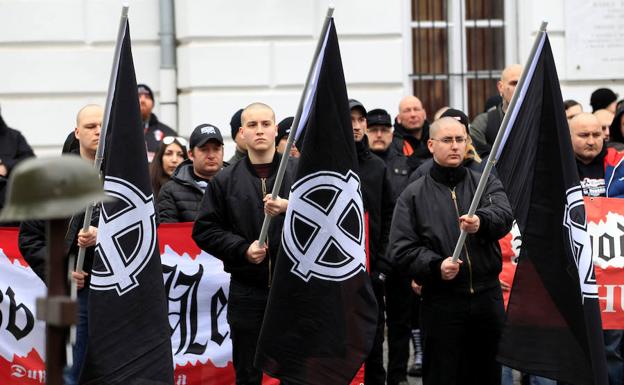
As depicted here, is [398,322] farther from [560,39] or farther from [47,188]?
[47,188]

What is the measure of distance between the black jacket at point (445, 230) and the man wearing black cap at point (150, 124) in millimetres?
3711

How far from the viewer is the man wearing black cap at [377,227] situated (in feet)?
27.4

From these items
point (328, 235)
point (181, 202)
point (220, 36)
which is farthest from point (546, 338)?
point (220, 36)

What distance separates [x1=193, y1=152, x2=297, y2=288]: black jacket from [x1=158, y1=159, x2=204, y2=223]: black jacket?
1.01m

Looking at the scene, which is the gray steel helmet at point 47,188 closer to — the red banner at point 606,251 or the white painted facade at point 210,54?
the red banner at point 606,251

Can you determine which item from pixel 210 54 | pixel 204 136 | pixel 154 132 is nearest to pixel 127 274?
pixel 204 136

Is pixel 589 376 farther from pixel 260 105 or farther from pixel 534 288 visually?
pixel 260 105

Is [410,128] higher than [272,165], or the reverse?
[410,128]

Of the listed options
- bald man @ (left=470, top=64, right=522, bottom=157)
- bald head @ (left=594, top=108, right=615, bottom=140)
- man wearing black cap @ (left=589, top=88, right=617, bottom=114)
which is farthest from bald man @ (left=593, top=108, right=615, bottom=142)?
man wearing black cap @ (left=589, top=88, right=617, bottom=114)

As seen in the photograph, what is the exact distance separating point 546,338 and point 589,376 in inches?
11.0

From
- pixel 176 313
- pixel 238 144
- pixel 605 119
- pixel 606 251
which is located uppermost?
pixel 605 119

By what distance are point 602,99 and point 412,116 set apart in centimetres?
186

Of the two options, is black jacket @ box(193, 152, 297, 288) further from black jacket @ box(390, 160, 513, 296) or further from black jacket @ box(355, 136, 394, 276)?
black jacket @ box(355, 136, 394, 276)

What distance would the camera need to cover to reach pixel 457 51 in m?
12.6
